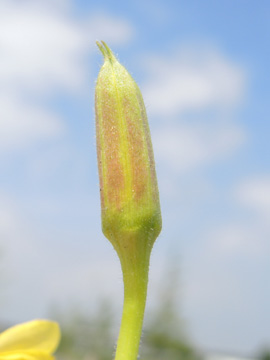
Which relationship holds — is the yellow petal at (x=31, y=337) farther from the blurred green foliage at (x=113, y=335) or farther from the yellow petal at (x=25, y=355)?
the blurred green foliage at (x=113, y=335)

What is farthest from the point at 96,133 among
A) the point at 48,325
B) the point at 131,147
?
the point at 48,325

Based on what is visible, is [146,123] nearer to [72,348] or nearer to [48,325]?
[48,325]

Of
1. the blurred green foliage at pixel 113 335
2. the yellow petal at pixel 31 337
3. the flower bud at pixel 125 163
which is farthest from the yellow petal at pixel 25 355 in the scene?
the blurred green foliage at pixel 113 335

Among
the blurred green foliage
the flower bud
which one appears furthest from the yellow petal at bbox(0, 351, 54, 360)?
the blurred green foliage

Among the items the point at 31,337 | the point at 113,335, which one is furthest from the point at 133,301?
the point at 113,335

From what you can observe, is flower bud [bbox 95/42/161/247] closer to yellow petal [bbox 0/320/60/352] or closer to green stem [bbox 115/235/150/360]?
green stem [bbox 115/235/150/360]

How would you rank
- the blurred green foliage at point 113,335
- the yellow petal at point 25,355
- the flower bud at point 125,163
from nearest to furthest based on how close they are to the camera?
1. the yellow petal at point 25,355
2. the flower bud at point 125,163
3. the blurred green foliage at point 113,335
